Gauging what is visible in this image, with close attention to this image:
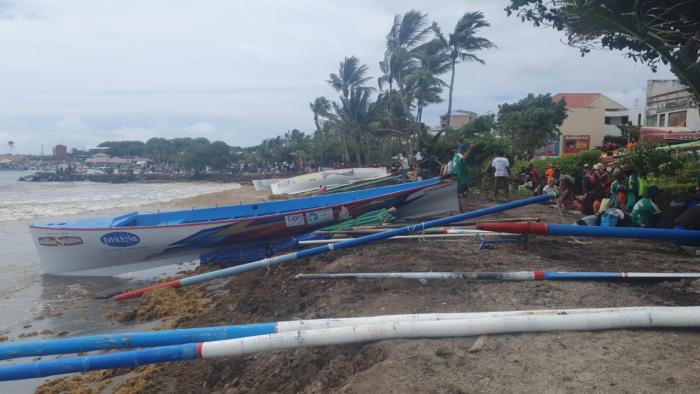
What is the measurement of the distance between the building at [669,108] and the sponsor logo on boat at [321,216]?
23.8 m

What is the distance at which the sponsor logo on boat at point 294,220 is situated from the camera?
9.21m

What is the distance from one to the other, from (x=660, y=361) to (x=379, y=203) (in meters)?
7.29

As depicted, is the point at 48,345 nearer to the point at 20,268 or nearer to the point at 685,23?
the point at 685,23

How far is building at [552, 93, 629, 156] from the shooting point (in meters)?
34.6

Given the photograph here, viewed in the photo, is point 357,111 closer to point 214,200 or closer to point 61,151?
point 214,200

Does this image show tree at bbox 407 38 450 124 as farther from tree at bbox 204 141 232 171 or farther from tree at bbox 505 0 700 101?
tree at bbox 204 141 232 171

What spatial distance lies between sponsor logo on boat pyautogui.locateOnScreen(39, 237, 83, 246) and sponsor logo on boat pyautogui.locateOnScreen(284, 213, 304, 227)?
14.1 feet

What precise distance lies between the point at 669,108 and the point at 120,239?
3361 centimetres

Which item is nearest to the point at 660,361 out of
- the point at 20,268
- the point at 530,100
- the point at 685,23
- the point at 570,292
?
the point at 570,292

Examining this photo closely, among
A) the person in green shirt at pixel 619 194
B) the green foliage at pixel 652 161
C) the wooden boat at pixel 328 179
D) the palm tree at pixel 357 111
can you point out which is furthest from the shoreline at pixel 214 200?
the person in green shirt at pixel 619 194

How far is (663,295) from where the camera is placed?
3904 mm

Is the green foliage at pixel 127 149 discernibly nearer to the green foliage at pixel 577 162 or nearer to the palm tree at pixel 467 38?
the palm tree at pixel 467 38

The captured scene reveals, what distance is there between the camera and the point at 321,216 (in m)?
9.48

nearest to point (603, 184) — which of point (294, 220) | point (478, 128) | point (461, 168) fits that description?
point (461, 168)
